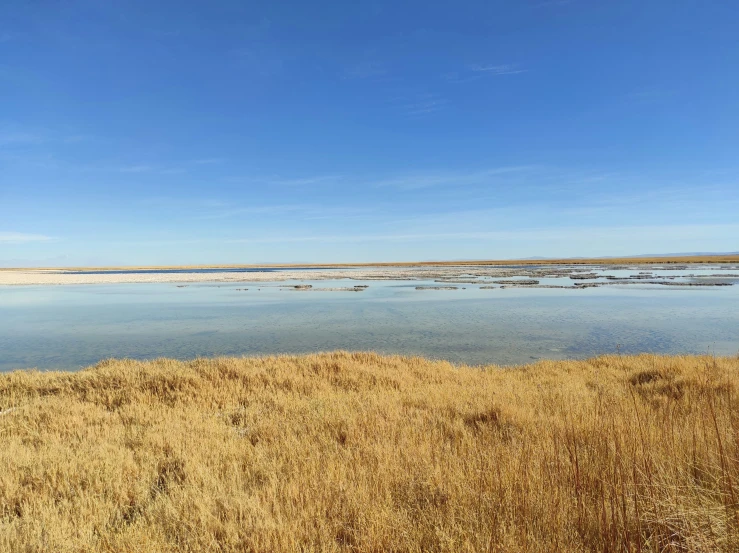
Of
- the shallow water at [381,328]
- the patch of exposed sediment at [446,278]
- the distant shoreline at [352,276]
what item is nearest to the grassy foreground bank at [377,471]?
the shallow water at [381,328]

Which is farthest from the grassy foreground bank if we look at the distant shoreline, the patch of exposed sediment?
the distant shoreline

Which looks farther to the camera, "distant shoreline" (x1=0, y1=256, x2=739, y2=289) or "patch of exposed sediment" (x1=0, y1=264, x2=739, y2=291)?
"distant shoreline" (x1=0, y1=256, x2=739, y2=289)

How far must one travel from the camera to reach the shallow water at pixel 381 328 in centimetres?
1520

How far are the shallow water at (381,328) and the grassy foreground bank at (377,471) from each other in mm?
6659

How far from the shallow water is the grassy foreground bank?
6659 mm

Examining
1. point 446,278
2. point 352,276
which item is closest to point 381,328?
point 446,278

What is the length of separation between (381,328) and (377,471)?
51.6ft

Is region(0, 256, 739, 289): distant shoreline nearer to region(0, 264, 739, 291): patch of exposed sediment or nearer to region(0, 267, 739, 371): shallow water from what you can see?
region(0, 264, 739, 291): patch of exposed sediment

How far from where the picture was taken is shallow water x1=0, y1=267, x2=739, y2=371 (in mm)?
15195

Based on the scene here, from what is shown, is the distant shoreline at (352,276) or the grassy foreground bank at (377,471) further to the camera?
the distant shoreline at (352,276)

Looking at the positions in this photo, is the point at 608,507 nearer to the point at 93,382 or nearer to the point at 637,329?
the point at 93,382

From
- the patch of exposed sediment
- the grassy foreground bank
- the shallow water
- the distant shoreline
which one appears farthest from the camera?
the distant shoreline

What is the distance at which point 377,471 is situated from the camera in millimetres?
4547

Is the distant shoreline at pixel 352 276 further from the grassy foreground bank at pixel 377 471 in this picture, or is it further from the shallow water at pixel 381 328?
the grassy foreground bank at pixel 377 471
